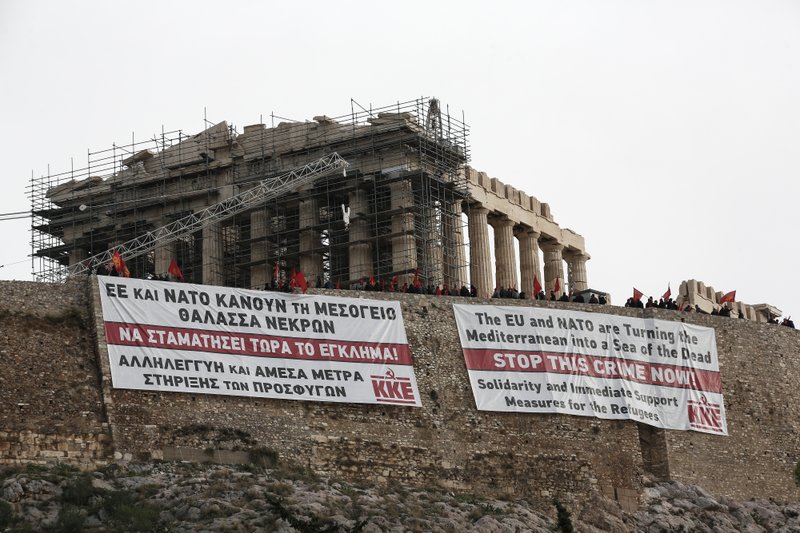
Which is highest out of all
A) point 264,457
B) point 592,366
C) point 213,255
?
point 213,255

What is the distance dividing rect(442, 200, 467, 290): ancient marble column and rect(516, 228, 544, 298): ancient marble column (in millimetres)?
6102

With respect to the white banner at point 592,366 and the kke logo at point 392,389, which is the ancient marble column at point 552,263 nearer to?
the white banner at point 592,366

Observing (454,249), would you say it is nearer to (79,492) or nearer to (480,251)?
(480,251)

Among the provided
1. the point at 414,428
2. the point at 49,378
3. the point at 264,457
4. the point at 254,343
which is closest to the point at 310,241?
the point at 254,343

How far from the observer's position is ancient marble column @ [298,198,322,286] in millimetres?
76438

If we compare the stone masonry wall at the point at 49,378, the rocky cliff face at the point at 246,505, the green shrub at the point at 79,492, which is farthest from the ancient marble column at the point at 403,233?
the green shrub at the point at 79,492

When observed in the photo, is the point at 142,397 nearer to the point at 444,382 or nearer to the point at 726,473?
the point at 444,382

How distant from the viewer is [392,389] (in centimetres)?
6019

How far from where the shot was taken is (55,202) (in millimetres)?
82312

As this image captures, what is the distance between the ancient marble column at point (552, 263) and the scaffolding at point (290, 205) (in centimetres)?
916

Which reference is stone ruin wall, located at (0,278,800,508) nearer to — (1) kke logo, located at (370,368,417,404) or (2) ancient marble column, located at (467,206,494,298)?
(1) kke logo, located at (370,368,417,404)

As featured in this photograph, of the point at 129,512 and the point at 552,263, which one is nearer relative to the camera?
the point at 129,512

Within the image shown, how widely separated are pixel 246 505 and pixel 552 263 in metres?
35.3

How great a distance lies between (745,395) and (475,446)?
1160cm
